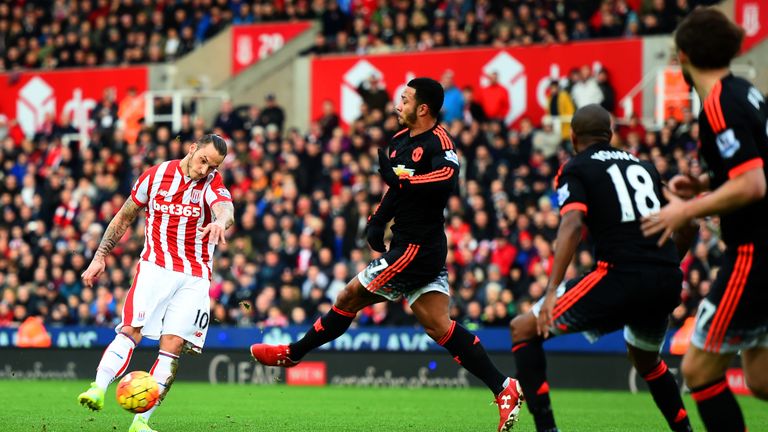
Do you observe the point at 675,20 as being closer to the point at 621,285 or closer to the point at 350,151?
the point at 350,151

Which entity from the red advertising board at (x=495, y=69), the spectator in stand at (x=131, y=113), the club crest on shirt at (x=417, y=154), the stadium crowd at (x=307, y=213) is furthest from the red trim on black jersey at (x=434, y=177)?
the spectator in stand at (x=131, y=113)

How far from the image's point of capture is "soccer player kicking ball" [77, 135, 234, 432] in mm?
9125

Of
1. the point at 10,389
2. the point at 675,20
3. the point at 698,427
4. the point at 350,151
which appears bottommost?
the point at 10,389

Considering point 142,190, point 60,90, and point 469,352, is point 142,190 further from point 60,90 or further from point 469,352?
point 60,90

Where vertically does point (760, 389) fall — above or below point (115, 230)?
below

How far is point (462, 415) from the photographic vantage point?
11.6 m

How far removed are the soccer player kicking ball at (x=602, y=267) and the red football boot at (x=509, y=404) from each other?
1559 millimetres

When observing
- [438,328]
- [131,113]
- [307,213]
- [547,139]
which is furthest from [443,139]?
[131,113]

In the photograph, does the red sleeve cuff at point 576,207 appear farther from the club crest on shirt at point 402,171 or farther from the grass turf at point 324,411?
the grass turf at point 324,411

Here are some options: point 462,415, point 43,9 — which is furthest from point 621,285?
point 43,9

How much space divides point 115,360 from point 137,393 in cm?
44

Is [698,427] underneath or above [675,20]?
underneath

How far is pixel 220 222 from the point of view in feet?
29.7

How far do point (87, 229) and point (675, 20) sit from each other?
11.6 m
